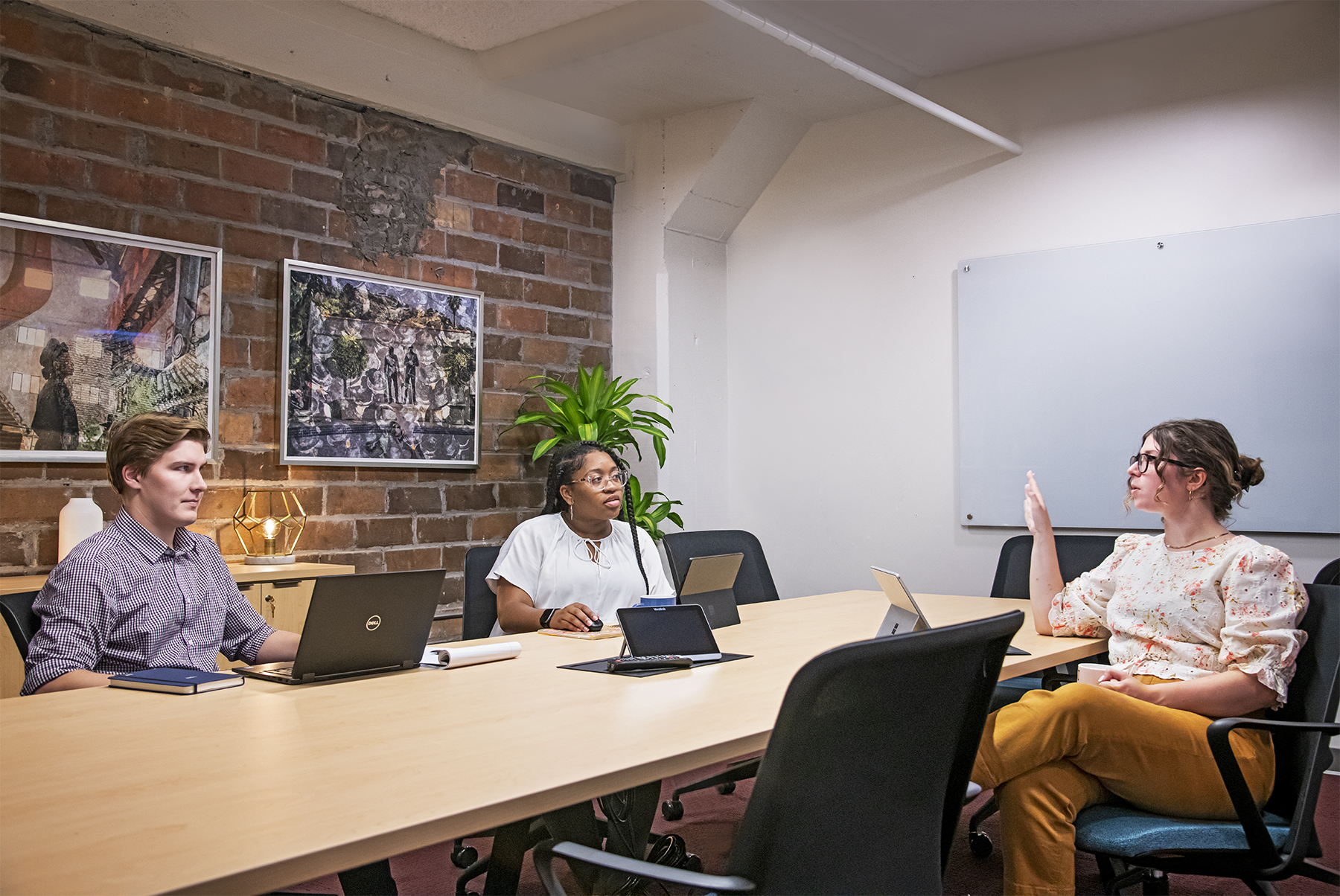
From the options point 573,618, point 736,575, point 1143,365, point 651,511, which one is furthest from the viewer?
point 651,511

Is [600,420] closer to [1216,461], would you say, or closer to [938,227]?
[938,227]

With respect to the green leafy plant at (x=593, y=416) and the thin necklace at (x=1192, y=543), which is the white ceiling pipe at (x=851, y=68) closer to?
the green leafy plant at (x=593, y=416)

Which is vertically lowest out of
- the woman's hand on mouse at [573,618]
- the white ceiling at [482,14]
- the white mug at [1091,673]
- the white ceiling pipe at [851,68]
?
the white mug at [1091,673]

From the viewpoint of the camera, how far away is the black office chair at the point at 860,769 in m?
1.26

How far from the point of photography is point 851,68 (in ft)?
15.1

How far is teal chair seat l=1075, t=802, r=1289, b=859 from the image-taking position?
207cm

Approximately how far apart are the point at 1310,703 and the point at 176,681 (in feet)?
7.94

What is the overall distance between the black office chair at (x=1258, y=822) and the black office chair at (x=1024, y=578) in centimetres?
79

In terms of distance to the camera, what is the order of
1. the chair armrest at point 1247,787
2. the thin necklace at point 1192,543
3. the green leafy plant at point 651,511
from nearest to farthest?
the chair armrest at point 1247,787 < the thin necklace at point 1192,543 < the green leafy plant at point 651,511

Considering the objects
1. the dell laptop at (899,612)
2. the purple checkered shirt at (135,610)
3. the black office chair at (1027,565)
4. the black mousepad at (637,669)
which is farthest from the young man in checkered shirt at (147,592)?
the black office chair at (1027,565)

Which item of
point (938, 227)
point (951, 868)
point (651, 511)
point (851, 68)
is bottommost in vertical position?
point (951, 868)

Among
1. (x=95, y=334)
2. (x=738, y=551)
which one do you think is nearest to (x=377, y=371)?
(x=95, y=334)

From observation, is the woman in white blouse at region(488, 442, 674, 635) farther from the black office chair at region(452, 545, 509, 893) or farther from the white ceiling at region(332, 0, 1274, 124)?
the white ceiling at region(332, 0, 1274, 124)

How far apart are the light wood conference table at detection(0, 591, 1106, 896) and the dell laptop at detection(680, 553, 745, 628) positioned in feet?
1.66
